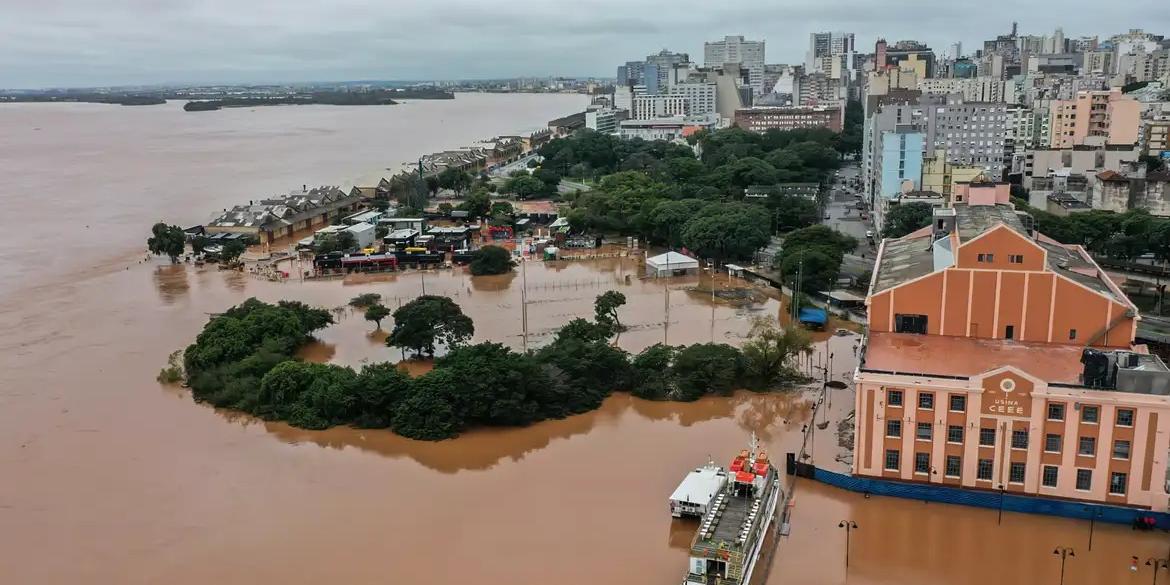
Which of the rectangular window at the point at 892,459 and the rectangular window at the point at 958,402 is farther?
the rectangular window at the point at 892,459

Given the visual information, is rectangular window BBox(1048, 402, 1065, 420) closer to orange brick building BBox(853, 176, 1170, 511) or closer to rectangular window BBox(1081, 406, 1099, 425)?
orange brick building BBox(853, 176, 1170, 511)

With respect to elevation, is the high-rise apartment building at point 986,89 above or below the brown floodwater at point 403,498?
above

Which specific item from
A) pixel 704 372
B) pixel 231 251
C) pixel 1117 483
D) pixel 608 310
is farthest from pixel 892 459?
pixel 231 251

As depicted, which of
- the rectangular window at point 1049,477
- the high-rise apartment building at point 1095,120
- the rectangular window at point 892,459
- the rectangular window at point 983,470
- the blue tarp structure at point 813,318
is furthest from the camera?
the high-rise apartment building at point 1095,120

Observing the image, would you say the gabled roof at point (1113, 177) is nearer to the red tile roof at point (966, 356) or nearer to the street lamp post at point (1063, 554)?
the red tile roof at point (966, 356)

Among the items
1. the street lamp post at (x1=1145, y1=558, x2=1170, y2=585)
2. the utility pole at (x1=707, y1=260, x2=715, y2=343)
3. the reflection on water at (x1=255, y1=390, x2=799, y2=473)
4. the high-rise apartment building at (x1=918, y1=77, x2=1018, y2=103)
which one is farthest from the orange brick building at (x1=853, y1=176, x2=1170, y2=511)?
the high-rise apartment building at (x1=918, y1=77, x2=1018, y2=103)

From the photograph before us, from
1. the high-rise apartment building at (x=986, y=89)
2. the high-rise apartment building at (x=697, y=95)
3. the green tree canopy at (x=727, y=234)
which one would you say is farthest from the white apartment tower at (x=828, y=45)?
the green tree canopy at (x=727, y=234)

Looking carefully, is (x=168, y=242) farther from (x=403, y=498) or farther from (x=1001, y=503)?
(x=1001, y=503)

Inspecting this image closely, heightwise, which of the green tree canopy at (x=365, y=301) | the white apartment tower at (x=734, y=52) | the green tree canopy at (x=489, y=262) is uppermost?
the white apartment tower at (x=734, y=52)
